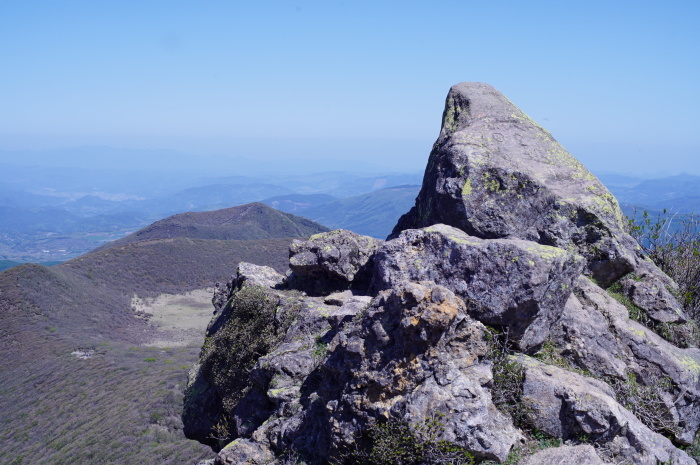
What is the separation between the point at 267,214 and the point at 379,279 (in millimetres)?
131628

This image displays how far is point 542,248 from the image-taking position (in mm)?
7910

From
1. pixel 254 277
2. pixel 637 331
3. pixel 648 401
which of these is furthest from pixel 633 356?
pixel 254 277

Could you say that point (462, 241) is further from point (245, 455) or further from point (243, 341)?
point (243, 341)

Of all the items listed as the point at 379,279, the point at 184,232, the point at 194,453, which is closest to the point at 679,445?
the point at 379,279

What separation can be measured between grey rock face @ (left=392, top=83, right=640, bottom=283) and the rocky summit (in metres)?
0.03

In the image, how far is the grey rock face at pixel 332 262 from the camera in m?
12.2

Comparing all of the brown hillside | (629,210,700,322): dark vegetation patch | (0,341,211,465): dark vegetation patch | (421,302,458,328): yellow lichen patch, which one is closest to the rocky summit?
(421,302,458,328): yellow lichen patch

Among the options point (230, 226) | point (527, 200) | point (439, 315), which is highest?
point (527, 200)

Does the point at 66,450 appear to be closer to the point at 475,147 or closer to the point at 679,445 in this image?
the point at 475,147

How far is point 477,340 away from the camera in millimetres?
7191

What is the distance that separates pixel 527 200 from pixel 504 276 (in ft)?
9.80

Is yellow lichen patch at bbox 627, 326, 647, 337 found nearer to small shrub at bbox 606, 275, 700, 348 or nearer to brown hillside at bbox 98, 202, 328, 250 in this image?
small shrub at bbox 606, 275, 700, 348

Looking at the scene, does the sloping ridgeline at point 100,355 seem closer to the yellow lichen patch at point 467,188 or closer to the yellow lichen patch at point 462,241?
the yellow lichen patch at point 462,241

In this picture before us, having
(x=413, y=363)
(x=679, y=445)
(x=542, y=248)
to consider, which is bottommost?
(x=679, y=445)
